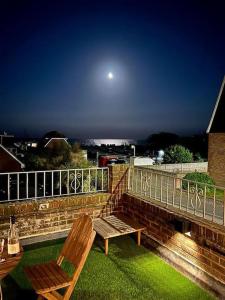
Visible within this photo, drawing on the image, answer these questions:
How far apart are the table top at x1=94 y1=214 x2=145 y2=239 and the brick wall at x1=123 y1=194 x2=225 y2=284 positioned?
234 mm

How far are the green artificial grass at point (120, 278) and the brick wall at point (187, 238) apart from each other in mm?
320

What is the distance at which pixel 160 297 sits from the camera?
3.80 metres

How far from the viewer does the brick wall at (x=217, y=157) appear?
44.3 feet

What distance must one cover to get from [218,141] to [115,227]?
9979 millimetres

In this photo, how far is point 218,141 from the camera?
1363 centimetres

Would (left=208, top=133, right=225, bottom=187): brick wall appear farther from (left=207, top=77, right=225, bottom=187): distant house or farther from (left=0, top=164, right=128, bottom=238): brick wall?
(left=0, top=164, right=128, bottom=238): brick wall

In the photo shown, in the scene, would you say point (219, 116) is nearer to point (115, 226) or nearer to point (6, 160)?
point (115, 226)

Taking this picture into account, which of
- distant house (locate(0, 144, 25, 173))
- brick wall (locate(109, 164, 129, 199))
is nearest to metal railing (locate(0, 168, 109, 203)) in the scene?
brick wall (locate(109, 164, 129, 199))

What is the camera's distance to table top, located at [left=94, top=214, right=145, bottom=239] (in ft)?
16.5

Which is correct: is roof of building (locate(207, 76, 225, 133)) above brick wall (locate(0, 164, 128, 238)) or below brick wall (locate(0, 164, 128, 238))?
above

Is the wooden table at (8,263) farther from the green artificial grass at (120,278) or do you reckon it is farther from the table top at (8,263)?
the green artificial grass at (120,278)

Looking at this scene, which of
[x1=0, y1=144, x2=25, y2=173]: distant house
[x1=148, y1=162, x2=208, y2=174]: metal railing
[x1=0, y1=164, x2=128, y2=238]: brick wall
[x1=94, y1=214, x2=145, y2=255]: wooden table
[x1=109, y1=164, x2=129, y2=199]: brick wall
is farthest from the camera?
[x1=0, y1=144, x2=25, y2=173]: distant house

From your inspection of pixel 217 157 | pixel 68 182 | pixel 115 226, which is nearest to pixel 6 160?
pixel 217 157

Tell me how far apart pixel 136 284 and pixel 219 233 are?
142 centimetres
